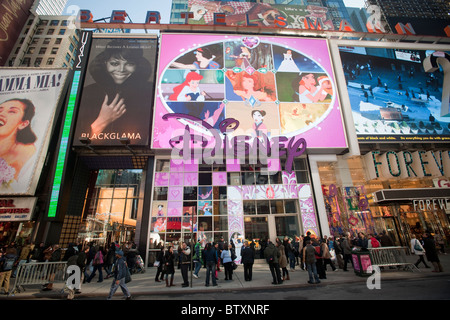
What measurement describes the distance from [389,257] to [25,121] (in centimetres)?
2794

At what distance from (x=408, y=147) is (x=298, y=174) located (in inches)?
477

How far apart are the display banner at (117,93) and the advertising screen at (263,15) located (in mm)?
10281

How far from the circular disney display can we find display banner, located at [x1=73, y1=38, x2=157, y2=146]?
2.07 metres

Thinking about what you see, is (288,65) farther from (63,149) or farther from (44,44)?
(44,44)

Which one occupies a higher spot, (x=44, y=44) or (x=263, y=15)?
(x=44, y=44)

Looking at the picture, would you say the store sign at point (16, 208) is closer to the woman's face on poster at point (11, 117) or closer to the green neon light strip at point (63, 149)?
the green neon light strip at point (63, 149)

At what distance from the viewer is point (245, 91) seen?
2111 cm

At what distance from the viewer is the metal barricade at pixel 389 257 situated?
1120 centimetres

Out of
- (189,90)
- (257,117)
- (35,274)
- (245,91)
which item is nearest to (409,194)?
(257,117)

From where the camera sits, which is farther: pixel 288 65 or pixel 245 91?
pixel 288 65

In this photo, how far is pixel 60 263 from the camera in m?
10.6

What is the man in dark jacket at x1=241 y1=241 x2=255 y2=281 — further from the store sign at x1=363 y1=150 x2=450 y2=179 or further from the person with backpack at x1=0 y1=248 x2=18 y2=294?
the store sign at x1=363 y1=150 x2=450 y2=179
